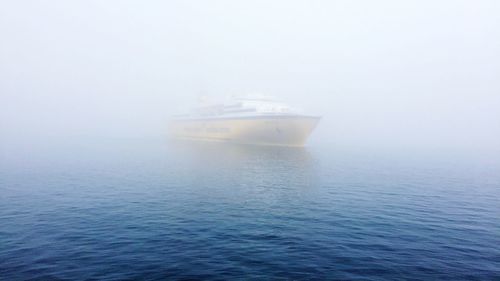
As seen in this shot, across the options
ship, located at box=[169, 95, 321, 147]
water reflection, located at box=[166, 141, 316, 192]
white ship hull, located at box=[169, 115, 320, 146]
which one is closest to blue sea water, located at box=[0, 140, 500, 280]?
water reflection, located at box=[166, 141, 316, 192]

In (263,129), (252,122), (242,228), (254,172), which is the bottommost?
(242,228)

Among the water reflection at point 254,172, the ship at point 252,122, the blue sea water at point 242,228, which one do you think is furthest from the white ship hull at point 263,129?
the blue sea water at point 242,228

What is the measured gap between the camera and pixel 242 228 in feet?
81.4

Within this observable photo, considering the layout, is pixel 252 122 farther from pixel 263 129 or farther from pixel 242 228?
pixel 242 228

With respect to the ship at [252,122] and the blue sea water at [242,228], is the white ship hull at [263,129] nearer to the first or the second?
the ship at [252,122]

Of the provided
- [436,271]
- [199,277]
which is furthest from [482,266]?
[199,277]

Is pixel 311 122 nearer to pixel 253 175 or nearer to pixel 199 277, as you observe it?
pixel 253 175

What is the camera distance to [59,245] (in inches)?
802

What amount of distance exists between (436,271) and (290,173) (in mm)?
35052

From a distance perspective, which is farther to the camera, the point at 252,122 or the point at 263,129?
the point at 252,122

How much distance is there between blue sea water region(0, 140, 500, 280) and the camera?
696 inches

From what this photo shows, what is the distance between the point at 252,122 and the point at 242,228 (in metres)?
74.2

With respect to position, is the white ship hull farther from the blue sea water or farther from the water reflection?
the blue sea water

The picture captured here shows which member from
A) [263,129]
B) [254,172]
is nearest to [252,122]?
[263,129]
